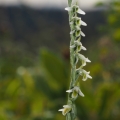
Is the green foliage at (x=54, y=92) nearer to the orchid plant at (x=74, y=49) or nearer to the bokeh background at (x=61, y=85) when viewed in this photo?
the bokeh background at (x=61, y=85)

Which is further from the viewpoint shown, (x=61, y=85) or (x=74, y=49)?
(x=61, y=85)

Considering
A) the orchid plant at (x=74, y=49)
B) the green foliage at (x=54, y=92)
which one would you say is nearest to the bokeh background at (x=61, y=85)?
the green foliage at (x=54, y=92)

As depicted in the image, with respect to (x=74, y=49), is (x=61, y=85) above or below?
above

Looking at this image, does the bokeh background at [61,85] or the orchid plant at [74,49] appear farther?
the bokeh background at [61,85]

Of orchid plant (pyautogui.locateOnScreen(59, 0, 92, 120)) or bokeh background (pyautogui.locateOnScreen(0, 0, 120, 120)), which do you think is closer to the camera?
orchid plant (pyautogui.locateOnScreen(59, 0, 92, 120))

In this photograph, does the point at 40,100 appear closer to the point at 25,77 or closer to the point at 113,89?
the point at 25,77

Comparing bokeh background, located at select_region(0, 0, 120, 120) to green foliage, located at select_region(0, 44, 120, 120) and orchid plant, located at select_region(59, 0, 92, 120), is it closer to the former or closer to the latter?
green foliage, located at select_region(0, 44, 120, 120)

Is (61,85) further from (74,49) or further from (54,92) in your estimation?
(74,49)

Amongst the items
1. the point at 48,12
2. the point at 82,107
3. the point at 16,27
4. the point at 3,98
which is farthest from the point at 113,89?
the point at 48,12

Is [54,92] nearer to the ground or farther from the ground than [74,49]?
farther from the ground

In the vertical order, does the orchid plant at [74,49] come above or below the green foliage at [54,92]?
below

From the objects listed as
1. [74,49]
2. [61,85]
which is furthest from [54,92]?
[74,49]

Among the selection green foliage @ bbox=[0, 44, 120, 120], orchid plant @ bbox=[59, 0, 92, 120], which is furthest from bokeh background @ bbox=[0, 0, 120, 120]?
orchid plant @ bbox=[59, 0, 92, 120]
